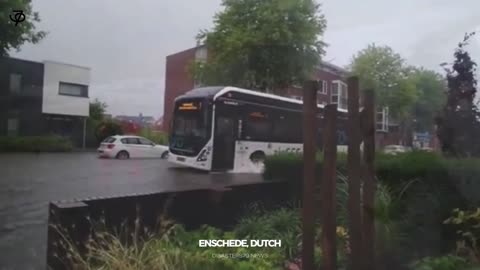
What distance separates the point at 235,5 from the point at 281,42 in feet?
1.15

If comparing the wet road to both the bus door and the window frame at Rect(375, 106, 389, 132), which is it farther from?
the window frame at Rect(375, 106, 389, 132)

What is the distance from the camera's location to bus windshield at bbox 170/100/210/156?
7.04 ft

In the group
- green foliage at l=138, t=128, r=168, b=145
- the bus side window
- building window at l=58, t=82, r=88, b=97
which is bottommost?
green foliage at l=138, t=128, r=168, b=145

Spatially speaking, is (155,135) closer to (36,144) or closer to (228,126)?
(228,126)

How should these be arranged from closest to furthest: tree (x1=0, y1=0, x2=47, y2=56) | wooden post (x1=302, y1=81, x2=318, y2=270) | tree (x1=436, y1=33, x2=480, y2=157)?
wooden post (x1=302, y1=81, x2=318, y2=270), tree (x1=0, y1=0, x2=47, y2=56), tree (x1=436, y1=33, x2=480, y2=157)

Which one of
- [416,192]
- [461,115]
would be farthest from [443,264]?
[461,115]

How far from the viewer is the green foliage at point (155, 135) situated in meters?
2.19

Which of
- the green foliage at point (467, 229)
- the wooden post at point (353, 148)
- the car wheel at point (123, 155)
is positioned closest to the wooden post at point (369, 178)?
the wooden post at point (353, 148)

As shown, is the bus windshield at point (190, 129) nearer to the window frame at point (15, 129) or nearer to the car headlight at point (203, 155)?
the car headlight at point (203, 155)

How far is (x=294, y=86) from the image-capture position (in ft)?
7.14

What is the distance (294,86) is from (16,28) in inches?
57.2

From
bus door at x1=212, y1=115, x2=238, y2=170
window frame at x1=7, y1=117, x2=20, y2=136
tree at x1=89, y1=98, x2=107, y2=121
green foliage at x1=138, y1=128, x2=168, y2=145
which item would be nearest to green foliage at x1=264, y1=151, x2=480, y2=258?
bus door at x1=212, y1=115, x2=238, y2=170

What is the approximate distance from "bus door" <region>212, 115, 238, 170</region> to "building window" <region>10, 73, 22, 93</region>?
3.50ft

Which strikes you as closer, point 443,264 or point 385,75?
point 443,264
